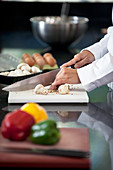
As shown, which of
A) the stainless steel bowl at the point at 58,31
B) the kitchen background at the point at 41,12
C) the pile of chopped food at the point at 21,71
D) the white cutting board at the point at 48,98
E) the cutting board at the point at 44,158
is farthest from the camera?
the kitchen background at the point at 41,12

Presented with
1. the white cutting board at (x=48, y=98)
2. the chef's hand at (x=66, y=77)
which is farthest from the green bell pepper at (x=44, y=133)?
the chef's hand at (x=66, y=77)

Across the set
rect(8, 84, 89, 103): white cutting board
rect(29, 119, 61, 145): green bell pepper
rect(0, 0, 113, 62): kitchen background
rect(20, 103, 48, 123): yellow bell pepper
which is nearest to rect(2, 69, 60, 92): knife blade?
rect(8, 84, 89, 103): white cutting board

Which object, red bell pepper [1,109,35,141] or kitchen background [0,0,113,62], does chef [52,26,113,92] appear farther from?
kitchen background [0,0,113,62]

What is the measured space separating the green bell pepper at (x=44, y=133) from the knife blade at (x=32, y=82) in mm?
750

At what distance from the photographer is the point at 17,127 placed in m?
1.17

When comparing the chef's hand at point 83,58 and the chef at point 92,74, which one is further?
the chef's hand at point 83,58

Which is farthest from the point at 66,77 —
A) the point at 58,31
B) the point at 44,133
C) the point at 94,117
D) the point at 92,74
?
the point at 58,31

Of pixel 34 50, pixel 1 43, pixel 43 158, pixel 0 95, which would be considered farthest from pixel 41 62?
pixel 43 158

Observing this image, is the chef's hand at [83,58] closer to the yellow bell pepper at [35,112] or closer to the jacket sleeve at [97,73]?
the jacket sleeve at [97,73]

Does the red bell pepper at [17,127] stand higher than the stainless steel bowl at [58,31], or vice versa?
the stainless steel bowl at [58,31]

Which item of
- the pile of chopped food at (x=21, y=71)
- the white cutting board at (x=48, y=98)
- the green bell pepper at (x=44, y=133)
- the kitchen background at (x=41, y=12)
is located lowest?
the green bell pepper at (x=44, y=133)

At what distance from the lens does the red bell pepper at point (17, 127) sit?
3.84ft

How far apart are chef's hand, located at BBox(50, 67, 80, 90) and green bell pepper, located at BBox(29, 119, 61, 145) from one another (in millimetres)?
726

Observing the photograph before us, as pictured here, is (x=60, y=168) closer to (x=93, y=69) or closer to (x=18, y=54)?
(x=93, y=69)
